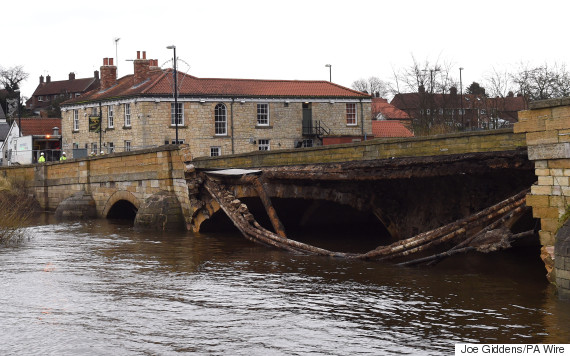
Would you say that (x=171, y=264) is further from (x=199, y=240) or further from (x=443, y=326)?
(x=443, y=326)

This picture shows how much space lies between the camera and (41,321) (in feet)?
41.3

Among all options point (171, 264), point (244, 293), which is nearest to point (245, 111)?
point (171, 264)

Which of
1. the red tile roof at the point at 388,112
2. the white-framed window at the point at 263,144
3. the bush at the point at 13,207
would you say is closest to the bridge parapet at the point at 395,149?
the bush at the point at 13,207

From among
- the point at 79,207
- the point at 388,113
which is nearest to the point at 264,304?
the point at 79,207

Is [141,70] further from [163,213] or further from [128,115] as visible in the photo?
[163,213]

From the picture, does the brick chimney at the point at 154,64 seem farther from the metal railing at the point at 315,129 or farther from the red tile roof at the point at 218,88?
the metal railing at the point at 315,129

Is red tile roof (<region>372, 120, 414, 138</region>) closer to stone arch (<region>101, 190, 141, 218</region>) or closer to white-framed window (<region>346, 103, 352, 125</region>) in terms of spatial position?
white-framed window (<region>346, 103, 352, 125</region>)

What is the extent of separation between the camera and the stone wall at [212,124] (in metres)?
48.9

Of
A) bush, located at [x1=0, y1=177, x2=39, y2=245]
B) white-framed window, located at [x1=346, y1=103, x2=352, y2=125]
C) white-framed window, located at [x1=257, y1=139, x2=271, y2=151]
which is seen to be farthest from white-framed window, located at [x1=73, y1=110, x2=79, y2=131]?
white-framed window, located at [x1=346, y1=103, x2=352, y2=125]

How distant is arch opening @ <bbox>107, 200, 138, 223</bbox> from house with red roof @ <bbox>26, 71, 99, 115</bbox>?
8083cm

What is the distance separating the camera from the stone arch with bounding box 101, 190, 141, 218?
29.4 m

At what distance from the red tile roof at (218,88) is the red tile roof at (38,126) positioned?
15.1 meters

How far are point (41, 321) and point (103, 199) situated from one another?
20.3 meters

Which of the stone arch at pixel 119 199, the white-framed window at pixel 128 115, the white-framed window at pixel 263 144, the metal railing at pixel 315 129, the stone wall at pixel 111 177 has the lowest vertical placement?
the stone arch at pixel 119 199
